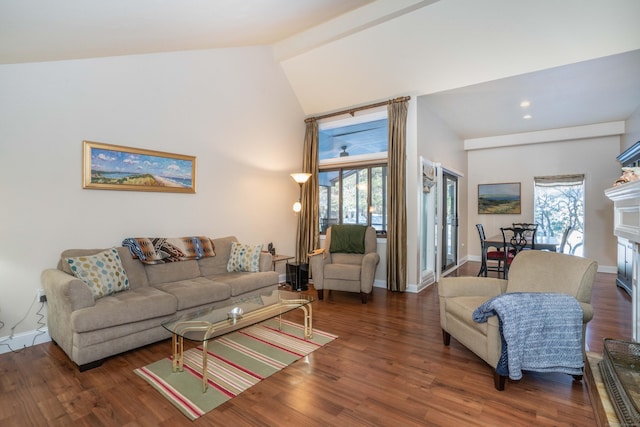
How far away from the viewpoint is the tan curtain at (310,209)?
19.0 feet

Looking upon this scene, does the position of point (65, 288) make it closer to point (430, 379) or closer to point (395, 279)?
point (430, 379)

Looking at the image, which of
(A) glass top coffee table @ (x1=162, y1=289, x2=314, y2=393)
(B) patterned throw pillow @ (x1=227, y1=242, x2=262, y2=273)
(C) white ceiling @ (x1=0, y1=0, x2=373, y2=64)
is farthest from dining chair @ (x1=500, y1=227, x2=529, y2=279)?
(C) white ceiling @ (x1=0, y1=0, x2=373, y2=64)

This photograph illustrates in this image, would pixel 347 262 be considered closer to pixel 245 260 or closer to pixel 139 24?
pixel 245 260

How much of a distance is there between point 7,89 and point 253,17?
239cm

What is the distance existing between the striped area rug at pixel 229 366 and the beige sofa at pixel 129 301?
→ 0.37 metres

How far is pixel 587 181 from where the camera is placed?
6406 millimetres

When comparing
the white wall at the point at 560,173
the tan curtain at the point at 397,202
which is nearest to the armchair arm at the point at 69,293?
the tan curtain at the point at 397,202

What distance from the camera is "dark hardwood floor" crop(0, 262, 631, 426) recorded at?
188 centimetres

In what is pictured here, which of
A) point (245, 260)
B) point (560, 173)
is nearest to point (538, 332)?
point (245, 260)

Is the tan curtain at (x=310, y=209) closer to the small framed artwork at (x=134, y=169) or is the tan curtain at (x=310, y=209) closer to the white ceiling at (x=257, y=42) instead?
the white ceiling at (x=257, y=42)

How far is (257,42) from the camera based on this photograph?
4.54 meters

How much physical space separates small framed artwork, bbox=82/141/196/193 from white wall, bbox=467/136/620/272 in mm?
6697

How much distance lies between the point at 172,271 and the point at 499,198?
7146 millimetres

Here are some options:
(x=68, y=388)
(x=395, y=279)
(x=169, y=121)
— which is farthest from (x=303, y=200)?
(x=68, y=388)
